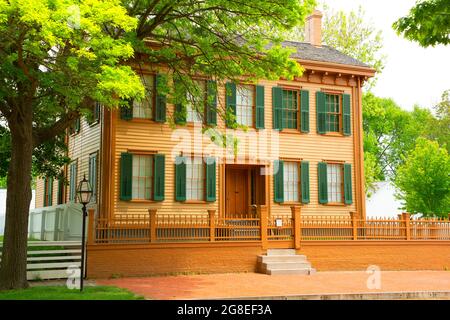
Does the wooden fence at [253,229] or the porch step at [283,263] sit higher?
the wooden fence at [253,229]

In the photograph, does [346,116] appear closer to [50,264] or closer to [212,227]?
[212,227]

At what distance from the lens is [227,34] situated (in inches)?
634

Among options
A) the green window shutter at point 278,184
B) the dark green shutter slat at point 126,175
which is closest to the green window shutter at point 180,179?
the dark green shutter slat at point 126,175

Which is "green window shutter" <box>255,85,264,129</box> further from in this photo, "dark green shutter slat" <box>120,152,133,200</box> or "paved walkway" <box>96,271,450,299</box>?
"paved walkway" <box>96,271,450,299</box>

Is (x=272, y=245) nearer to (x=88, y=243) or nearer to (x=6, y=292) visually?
(x=88, y=243)

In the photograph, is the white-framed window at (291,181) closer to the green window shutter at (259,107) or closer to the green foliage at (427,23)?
the green window shutter at (259,107)

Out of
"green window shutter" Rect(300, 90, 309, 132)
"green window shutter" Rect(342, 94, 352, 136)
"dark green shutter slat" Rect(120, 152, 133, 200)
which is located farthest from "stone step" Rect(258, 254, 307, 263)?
"green window shutter" Rect(342, 94, 352, 136)

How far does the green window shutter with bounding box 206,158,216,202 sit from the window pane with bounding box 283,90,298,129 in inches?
152

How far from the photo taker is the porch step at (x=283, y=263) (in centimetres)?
→ 1684

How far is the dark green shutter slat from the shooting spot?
1842 centimetres

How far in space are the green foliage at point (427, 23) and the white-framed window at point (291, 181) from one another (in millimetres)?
10588

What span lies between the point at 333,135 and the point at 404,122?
38.1 m

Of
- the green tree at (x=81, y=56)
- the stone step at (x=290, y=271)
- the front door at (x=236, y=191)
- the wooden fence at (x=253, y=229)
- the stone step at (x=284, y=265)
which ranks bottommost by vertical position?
the stone step at (x=290, y=271)
